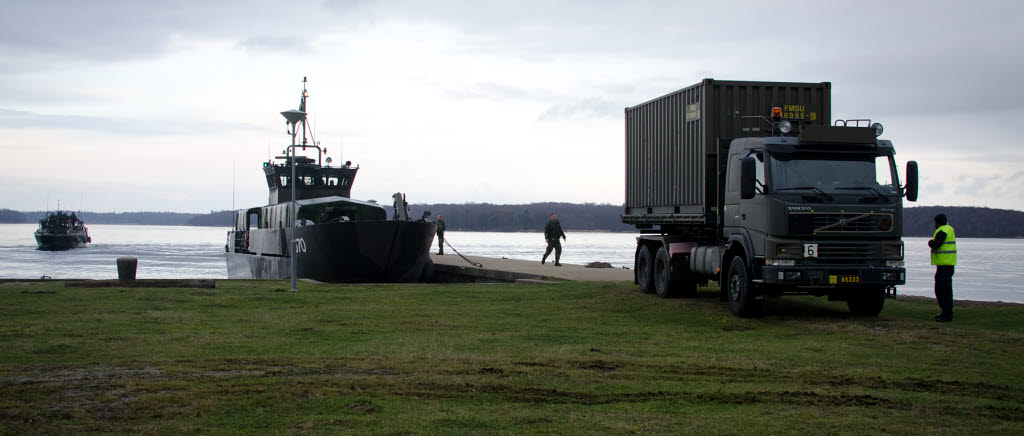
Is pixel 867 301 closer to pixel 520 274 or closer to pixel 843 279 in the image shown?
pixel 843 279

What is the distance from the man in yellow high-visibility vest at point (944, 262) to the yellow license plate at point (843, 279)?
1.38m

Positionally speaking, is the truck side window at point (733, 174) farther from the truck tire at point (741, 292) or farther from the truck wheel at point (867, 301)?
the truck wheel at point (867, 301)

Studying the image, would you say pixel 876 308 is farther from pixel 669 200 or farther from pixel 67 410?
pixel 67 410

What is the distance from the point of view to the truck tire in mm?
12609

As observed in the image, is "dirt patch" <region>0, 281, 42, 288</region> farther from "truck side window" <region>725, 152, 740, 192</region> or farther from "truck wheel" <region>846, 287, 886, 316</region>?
"truck wheel" <region>846, 287, 886, 316</region>

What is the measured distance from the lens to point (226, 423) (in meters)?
5.71

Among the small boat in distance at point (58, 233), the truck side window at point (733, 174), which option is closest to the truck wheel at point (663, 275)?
the truck side window at point (733, 174)

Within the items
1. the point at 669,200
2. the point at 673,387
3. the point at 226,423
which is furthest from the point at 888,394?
the point at 669,200

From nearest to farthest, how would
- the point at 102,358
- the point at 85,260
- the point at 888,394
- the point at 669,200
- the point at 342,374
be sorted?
the point at 888,394 < the point at 342,374 < the point at 102,358 < the point at 669,200 < the point at 85,260

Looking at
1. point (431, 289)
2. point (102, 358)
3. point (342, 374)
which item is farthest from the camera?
point (431, 289)

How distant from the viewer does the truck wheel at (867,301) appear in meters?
12.8

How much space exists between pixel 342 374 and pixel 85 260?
56.8 meters

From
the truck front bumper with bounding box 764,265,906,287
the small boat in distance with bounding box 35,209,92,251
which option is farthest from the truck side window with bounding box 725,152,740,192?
the small boat in distance with bounding box 35,209,92,251

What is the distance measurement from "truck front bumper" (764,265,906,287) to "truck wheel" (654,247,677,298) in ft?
11.6
